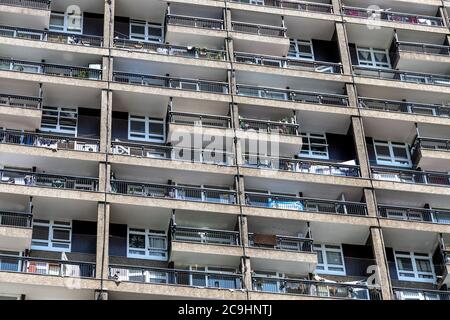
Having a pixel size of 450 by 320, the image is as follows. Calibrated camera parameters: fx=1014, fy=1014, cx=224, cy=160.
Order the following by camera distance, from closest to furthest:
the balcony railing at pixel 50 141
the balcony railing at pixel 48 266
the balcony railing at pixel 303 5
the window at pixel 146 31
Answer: the balcony railing at pixel 48 266 < the balcony railing at pixel 50 141 < the window at pixel 146 31 < the balcony railing at pixel 303 5

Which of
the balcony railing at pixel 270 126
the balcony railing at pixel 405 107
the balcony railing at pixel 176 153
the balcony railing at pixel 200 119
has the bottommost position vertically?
the balcony railing at pixel 176 153

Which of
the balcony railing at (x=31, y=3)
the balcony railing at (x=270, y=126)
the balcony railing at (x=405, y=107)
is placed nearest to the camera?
the balcony railing at (x=270, y=126)

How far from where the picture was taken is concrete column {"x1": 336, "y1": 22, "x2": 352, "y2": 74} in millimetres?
53806

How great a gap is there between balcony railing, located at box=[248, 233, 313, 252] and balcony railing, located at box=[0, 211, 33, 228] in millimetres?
10035

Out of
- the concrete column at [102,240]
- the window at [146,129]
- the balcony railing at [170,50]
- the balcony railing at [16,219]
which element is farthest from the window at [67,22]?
the balcony railing at [16,219]

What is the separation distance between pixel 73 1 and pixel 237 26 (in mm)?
8895

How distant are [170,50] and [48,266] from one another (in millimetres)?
14809

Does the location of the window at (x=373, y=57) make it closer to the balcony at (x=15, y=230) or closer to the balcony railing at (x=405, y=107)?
the balcony railing at (x=405, y=107)

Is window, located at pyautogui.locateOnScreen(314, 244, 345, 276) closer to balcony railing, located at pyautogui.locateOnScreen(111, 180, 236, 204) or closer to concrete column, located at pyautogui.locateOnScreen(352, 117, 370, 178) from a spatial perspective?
concrete column, located at pyautogui.locateOnScreen(352, 117, 370, 178)

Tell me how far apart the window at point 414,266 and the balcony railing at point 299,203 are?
2894mm

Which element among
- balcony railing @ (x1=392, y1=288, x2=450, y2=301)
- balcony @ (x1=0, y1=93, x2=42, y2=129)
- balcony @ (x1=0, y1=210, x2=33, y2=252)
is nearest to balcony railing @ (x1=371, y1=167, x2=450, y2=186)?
balcony railing @ (x1=392, y1=288, x2=450, y2=301)

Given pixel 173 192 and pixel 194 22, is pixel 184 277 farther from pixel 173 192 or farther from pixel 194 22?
pixel 194 22

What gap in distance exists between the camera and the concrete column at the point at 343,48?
53806 millimetres
